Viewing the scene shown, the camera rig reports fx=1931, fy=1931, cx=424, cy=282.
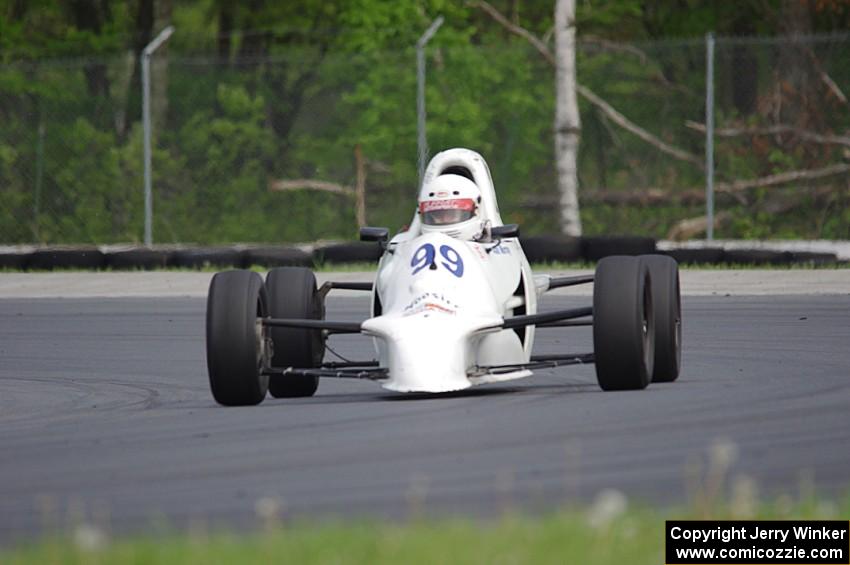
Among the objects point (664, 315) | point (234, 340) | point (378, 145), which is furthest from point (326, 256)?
point (234, 340)

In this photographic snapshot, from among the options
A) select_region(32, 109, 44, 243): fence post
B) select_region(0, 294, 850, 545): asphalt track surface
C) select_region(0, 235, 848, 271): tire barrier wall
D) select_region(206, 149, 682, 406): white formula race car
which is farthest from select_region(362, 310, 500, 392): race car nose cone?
select_region(32, 109, 44, 243): fence post

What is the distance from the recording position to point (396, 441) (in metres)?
9.13

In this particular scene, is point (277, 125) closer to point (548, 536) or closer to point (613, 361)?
point (613, 361)

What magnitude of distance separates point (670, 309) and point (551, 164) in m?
17.3

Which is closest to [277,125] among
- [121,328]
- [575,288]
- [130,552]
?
[575,288]

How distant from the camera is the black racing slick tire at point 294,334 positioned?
12.0m

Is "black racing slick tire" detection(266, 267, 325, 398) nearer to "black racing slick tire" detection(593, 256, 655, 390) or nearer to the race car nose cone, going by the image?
the race car nose cone

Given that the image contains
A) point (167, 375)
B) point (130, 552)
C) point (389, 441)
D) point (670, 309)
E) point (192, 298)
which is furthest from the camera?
point (192, 298)

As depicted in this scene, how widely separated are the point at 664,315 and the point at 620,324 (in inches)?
36.2

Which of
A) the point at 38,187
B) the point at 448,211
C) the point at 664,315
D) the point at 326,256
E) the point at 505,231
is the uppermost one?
the point at 448,211

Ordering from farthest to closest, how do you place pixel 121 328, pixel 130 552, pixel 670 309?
pixel 121 328 → pixel 670 309 → pixel 130 552

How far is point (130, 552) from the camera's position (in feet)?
20.0

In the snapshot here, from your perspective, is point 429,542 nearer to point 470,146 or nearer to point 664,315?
point 664,315

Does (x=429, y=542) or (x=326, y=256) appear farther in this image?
(x=326, y=256)
